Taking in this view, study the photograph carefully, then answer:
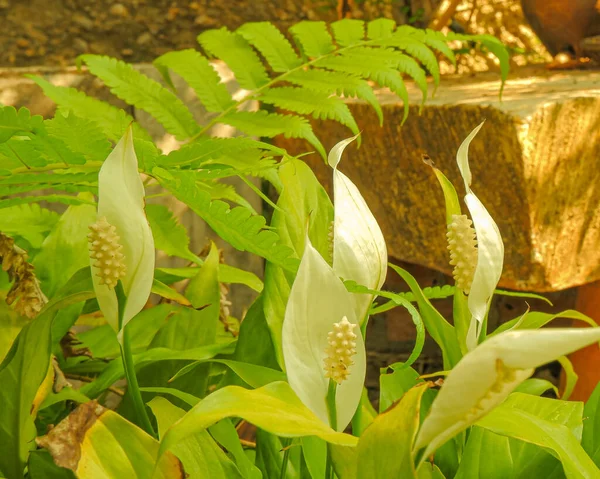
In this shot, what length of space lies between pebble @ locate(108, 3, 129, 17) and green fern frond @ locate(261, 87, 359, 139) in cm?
121

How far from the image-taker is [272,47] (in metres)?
0.62

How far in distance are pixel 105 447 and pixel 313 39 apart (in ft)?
1.54

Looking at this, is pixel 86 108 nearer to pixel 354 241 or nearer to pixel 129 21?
pixel 354 241

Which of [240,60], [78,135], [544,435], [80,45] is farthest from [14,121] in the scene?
[80,45]

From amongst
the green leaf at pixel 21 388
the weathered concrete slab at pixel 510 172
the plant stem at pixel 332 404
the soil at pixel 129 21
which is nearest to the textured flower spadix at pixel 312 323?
the plant stem at pixel 332 404

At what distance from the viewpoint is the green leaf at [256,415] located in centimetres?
20

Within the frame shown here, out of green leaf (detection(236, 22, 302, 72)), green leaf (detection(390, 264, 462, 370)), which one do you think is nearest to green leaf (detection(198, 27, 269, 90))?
green leaf (detection(236, 22, 302, 72))

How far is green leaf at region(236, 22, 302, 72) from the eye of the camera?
62cm

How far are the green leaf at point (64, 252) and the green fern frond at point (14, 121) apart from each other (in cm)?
17

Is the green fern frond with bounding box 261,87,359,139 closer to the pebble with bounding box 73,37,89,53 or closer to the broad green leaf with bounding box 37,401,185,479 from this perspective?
the broad green leaf with bounding box 37,401,185,479

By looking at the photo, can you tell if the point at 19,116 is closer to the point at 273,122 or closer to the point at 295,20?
the point at 273,122

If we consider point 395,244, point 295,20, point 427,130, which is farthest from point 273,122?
point 295,20

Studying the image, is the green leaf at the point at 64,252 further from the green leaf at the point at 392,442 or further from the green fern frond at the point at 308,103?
the green leaf at the point at 392,442

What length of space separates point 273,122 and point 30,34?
49.5 inches
